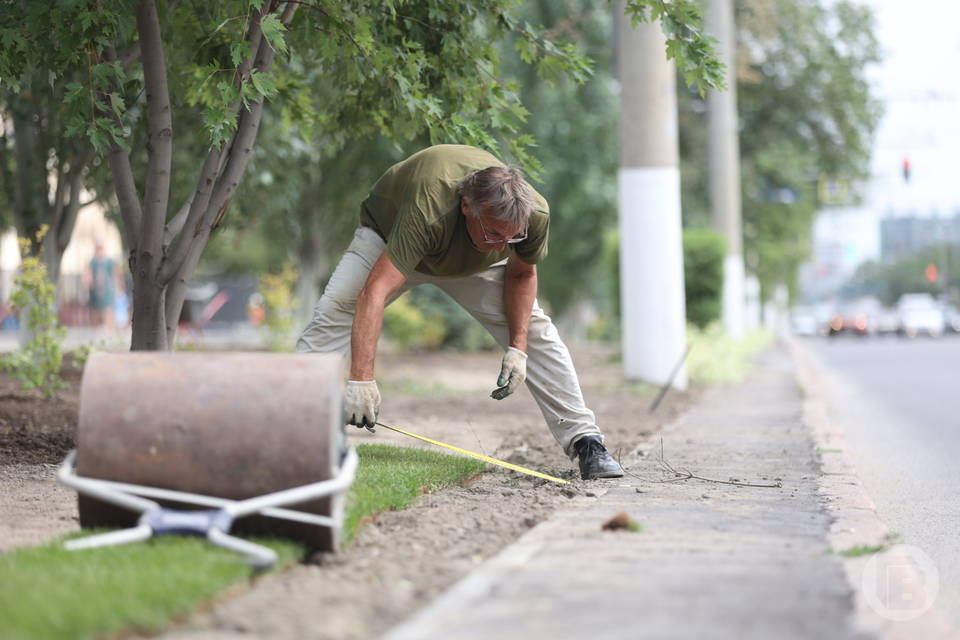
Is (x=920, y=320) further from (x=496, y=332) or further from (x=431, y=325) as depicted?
(x=496, y=332)

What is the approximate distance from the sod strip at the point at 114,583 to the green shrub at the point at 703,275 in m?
15.3

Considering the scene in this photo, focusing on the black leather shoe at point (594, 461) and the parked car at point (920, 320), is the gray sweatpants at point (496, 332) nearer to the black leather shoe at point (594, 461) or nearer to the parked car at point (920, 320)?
the black leather shoe at point (594, 461)

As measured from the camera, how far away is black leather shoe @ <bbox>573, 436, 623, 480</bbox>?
607 cm

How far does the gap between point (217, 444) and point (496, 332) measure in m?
2.50

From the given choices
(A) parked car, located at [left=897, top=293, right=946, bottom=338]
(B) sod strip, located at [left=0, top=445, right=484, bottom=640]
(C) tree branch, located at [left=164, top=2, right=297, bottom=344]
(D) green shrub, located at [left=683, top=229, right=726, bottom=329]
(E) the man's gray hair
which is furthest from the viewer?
(A) parked car, located at [left=897, top=293, right=946, bottom=338]

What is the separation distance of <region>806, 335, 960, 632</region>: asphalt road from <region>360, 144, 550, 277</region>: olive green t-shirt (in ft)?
6.99

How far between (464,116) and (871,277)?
156 m

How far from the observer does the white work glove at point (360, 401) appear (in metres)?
5.46

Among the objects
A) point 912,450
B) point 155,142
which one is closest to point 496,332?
point 155,142

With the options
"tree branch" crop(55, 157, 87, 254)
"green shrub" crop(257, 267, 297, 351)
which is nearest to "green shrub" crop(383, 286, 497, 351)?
"green shrub" crop(257, 267, 297, 351)

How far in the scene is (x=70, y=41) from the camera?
18.3 ft

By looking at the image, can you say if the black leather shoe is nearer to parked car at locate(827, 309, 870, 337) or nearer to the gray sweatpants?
the gray sweatpants

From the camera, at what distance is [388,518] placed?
4.86 m

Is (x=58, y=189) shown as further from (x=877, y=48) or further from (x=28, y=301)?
(x=877, y=48)
